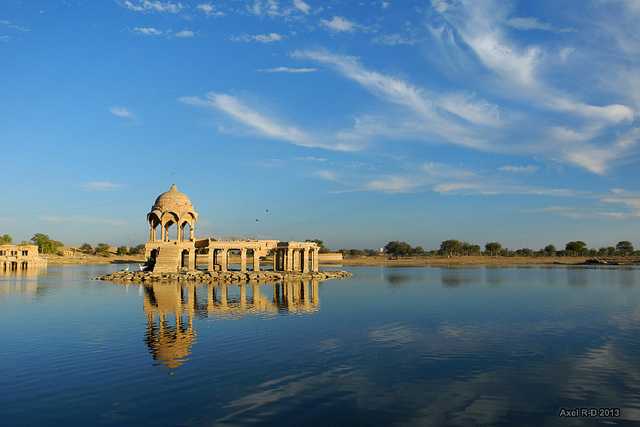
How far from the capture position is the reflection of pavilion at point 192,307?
72.4ft

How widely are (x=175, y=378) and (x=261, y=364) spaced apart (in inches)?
129

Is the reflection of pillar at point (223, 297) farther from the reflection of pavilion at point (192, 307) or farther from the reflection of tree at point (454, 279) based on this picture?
the reflection of tree at point (454, 279)

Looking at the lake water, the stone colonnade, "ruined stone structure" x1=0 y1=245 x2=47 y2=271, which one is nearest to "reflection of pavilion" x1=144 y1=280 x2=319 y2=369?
the lake water

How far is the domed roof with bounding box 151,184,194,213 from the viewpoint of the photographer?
235 ft

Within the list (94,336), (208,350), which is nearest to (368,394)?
(208,350)

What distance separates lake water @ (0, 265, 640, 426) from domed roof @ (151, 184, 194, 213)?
117ft

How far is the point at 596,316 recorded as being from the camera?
3225 centimetres

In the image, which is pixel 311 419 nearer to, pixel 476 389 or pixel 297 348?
pixel 476 389

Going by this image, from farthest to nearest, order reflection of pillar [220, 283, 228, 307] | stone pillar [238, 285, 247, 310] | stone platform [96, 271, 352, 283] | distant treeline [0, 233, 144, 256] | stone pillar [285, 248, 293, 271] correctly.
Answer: distant treeline [0, 233, 144, 256], stone pillar [285, 248, 293, 271], stone platform [96, 271, 352, 283], reflection of pillar [220, 283, 228, 307], stone pillar [238, 285, 247, 310]

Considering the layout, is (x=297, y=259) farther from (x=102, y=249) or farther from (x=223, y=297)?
(x=102, y=249)

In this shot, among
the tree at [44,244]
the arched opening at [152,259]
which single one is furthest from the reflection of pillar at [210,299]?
the tree at [44,244]

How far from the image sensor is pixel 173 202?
2822 inches

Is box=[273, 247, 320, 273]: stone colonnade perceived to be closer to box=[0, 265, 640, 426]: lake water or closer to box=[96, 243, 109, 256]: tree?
A: box=[0, 265, 640, 426]: lake water

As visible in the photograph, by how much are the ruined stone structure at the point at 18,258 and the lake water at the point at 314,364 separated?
71950 millimetres
